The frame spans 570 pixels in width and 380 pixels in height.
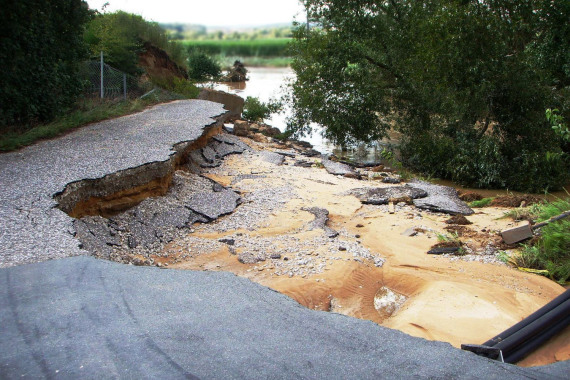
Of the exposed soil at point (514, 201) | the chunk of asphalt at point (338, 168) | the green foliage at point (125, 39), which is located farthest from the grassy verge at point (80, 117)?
the exposed soil at point (514, 201)

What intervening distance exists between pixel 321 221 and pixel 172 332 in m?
4.66

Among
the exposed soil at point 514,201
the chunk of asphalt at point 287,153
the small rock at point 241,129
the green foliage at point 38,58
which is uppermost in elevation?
the green foliage at point 38,58

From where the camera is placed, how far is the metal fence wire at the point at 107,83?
1382 cm

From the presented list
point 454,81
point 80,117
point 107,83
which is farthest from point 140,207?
point 454,81

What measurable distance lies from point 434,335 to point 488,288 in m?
1.36

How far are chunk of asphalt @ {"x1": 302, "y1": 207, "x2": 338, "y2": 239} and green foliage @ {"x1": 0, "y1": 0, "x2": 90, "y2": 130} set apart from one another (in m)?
6.01

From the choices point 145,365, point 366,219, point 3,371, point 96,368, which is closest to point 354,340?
point 145,365

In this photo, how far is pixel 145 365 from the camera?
287 centimetres

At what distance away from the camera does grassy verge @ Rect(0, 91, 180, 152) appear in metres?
9.06

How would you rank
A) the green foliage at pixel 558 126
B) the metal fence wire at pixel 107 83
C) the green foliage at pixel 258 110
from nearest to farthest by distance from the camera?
the green foliage at pixel 558 126, the metal fence wire at pixel 107 83, the green foliage at pixel 258 110

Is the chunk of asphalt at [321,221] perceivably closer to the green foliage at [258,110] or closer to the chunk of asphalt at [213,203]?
the chunk of asphalt at [213,203]

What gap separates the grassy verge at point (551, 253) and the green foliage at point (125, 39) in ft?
41.8

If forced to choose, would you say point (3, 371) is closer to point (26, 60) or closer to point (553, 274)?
point (553, 274)

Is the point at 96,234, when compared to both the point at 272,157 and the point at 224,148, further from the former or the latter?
the point at 272,157
